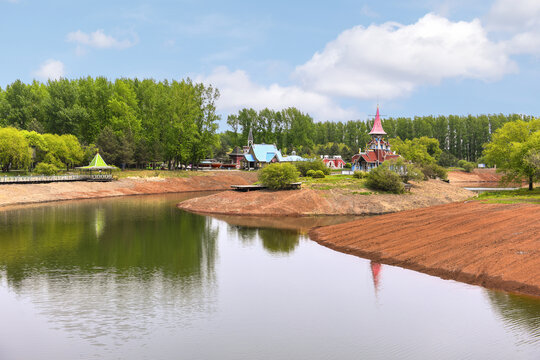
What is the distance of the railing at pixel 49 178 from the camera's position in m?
75.3

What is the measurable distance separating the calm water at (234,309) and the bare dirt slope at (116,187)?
39.0m

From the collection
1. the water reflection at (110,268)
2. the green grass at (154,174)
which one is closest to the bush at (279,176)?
the water reflection at (110,268)

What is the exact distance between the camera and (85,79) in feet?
405

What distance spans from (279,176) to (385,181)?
16.3m

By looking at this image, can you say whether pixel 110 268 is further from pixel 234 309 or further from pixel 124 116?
pixel 124 116

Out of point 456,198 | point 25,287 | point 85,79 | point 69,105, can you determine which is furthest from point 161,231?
point 85,79

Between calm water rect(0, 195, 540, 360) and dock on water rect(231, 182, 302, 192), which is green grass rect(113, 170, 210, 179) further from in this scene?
calm water rect(0, 195, 540, 360)

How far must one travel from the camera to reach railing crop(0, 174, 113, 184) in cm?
7531

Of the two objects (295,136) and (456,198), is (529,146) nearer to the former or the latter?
(456,198)

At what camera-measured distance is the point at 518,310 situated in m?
21.6

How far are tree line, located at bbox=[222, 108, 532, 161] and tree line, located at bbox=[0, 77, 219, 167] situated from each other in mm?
51400

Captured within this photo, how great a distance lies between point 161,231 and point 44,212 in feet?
79.1

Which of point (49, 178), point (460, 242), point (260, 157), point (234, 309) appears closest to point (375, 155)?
point (260, 157)

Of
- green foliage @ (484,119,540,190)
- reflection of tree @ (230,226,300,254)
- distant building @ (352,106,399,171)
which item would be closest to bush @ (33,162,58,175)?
reflection of tree @ (230,226,300,254)
